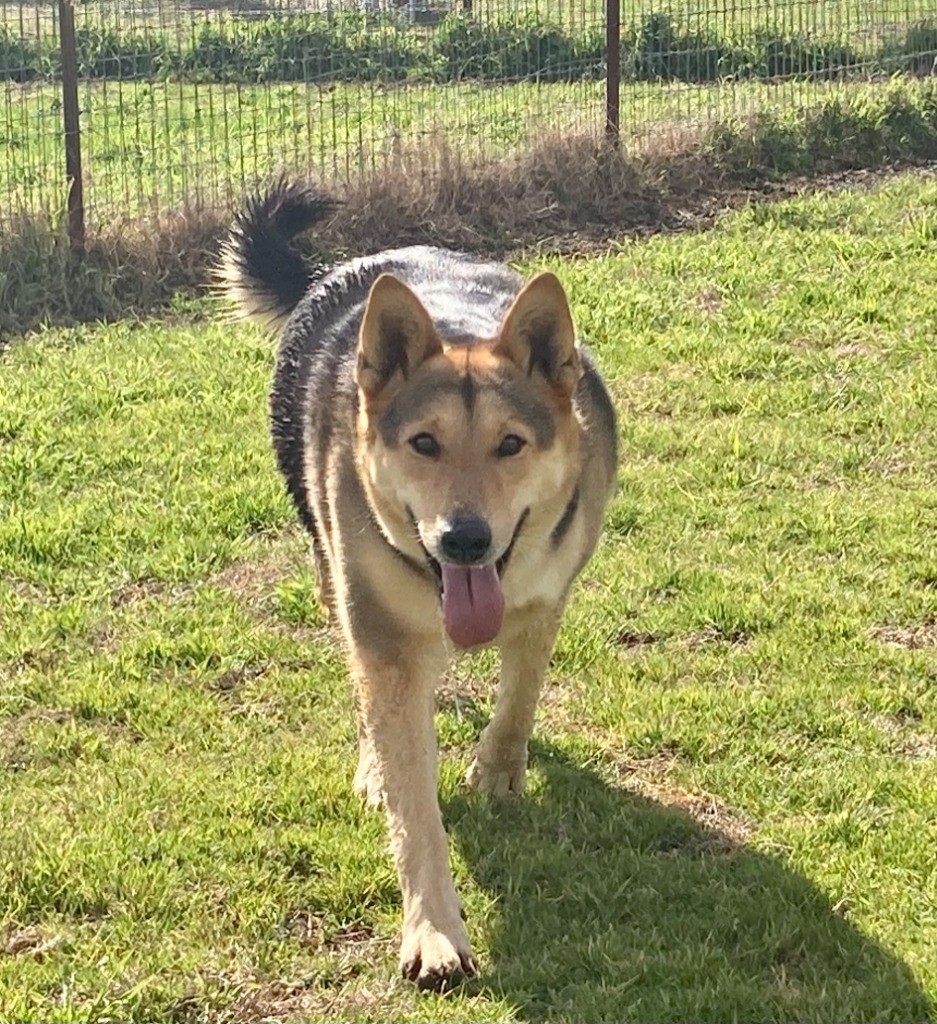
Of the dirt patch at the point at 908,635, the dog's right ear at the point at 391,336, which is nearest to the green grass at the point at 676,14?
the dirt patch at the point at 908,635

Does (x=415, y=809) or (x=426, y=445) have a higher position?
(x=426, y=445)

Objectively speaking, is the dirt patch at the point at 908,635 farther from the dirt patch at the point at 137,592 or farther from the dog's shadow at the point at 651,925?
the dirt patch at the point at 137,592

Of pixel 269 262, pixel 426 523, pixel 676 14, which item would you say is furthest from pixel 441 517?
pixel 676 14

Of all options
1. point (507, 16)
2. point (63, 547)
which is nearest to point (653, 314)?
point (63, 547)

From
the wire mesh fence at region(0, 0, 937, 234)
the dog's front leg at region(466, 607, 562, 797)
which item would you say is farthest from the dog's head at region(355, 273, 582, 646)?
the wire mesh fence at region(0, 0, 937, 234)

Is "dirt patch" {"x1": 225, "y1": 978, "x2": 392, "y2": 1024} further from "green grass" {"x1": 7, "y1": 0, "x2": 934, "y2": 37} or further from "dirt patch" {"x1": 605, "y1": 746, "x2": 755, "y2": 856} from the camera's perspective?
"green grass" {"x1": 7, "y1": 0, "x2": 934, "y2": 37}

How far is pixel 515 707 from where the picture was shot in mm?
4426

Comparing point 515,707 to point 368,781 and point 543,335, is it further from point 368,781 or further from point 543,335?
point 543,335

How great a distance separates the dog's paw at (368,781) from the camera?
4.36 m

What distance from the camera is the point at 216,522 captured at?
634 cm

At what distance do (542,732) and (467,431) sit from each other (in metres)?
1.36

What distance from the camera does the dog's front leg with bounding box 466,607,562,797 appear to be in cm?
439

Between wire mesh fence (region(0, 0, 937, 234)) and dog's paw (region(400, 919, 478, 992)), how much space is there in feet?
23.2

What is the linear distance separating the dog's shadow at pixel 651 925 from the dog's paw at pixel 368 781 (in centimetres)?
21
